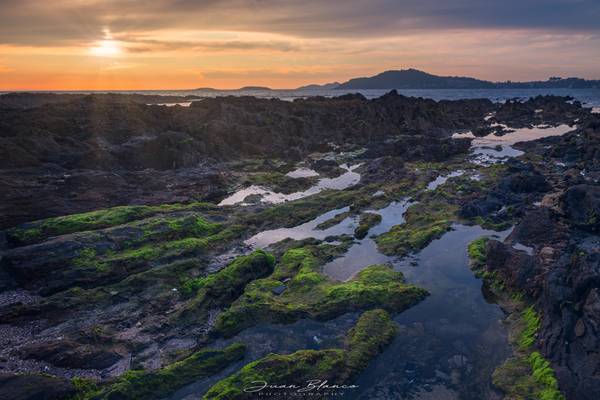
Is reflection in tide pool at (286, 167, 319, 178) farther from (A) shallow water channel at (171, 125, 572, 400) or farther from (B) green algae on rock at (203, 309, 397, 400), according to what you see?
(B) green algae on rock at (203, 309, 397, 400)

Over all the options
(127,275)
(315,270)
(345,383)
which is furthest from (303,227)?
(345,383)

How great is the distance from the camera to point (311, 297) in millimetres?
19922

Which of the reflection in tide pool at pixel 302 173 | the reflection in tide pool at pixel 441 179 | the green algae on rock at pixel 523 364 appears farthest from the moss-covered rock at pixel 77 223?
the reflection in tide pool at pixel 441 179

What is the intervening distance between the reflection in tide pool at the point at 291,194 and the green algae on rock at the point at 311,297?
50.9 ft

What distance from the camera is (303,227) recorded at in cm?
3091

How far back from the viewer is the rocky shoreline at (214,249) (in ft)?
50.0

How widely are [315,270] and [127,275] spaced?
35.0 ft

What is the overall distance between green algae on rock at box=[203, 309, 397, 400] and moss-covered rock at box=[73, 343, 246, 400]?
1.30 metres

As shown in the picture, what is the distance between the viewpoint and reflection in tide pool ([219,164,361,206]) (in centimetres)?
3784

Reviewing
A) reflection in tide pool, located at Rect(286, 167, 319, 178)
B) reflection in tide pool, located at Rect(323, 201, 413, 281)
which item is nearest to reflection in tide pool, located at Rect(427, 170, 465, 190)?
reflection in tide pool, located at Rect(323, 201, 413, 281)

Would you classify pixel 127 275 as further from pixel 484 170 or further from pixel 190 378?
pixel 484 170

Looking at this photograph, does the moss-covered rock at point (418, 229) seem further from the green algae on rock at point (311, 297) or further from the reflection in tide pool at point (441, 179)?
the reflection in tide pool at point (441, 179)

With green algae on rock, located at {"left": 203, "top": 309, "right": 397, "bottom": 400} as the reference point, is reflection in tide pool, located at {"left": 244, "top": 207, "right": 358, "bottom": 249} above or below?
above

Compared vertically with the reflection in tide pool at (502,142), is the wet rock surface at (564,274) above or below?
below
